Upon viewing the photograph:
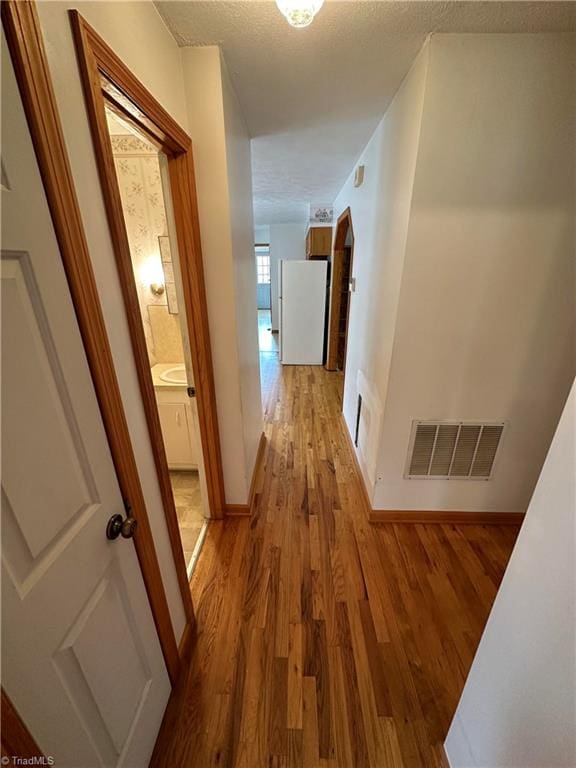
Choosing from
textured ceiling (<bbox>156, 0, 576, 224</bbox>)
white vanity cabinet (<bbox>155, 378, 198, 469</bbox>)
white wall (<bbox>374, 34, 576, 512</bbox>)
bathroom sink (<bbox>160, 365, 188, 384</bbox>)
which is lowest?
white vanity cabinet (<bbox>155, 378, 198, 469</bbox>)

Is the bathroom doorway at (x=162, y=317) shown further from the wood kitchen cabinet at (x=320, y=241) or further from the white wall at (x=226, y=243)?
the wood kitchen cabinet at (x=320, y=241)

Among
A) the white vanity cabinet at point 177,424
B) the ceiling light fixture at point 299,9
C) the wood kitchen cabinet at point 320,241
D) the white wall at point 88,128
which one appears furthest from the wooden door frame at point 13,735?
the wood kitchen cabinet at point 320,241

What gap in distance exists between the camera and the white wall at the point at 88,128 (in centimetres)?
61

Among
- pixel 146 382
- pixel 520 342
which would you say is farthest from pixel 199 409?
pixel 520 342

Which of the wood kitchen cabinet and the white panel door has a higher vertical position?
the wood kitchen cabinet

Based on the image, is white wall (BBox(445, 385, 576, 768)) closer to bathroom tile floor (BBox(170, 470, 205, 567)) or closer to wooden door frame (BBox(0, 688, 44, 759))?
wooden door frame (BBox(0, 688, 44, 759))

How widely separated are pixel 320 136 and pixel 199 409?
1.99 metres

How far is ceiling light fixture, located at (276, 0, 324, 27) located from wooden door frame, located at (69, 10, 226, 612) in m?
0.47

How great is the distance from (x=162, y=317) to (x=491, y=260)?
2.17 metres

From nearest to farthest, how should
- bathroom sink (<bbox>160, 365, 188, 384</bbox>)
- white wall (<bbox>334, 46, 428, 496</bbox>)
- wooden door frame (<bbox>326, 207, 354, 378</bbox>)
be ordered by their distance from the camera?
white wall (<bbox>334, 46, 428, 496</bbox>) → bathroom sink (<bbox>160, 365, 188, 384</bbox>) → wooden door frame (<bbox>326, 207, 354, 378</bbox>)

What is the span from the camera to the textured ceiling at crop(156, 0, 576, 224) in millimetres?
1025

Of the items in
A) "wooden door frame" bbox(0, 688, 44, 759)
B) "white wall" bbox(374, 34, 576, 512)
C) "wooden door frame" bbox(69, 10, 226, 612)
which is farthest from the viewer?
"white wall" bbox(374, 34, 576, 512)

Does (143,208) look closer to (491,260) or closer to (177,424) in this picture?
(177,424)

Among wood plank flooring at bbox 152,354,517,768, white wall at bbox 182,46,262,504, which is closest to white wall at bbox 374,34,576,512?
wood plank flooring at bbox 152,354,517,768
